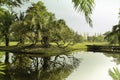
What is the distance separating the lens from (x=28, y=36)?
47.8m

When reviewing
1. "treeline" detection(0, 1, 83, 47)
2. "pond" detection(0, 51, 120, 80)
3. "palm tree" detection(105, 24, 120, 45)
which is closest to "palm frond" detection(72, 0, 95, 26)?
"pond" detection(0, 51, 120, 80)

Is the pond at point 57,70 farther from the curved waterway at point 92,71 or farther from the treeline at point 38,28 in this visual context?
the treeline at point 38,28

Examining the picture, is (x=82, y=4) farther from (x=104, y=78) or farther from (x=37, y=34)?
(x=37, y=34)

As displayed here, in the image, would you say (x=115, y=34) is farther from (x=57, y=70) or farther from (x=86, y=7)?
(x=86, y=7)

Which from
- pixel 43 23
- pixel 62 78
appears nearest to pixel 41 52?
pixel 43 23

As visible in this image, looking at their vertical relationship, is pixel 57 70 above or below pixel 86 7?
below

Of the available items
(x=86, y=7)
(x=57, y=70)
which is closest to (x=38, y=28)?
(x=57, y=70)

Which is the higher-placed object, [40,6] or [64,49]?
[40,6]

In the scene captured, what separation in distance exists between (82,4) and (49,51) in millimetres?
45879

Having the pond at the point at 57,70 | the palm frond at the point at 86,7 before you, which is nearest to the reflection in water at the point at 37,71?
the pond at the point at 57,70

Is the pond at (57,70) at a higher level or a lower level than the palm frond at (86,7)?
lower

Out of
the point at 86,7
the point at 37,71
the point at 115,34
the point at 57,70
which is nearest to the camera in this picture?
the point at 86,7

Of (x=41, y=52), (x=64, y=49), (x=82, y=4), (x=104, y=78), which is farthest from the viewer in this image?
(x=64, y=49)

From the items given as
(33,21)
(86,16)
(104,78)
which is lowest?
(104,78)
